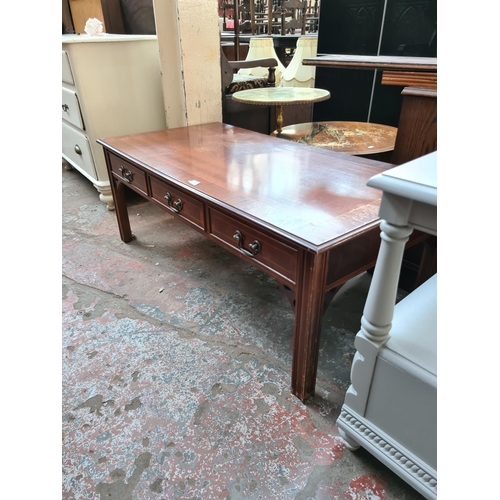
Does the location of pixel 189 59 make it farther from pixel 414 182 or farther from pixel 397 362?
pixel 397 362

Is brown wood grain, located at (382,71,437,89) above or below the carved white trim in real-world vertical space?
above

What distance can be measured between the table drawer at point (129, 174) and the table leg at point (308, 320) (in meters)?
0.97

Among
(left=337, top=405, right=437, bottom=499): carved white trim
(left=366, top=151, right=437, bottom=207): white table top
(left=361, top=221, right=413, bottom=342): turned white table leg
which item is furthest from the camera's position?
(left=337, top=405, right=437, bottom=499): carved white trim

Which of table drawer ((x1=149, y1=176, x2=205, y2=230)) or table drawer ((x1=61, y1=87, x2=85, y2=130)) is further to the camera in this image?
table drawer ((x1=61, y1=87, x2=85, y2=130))

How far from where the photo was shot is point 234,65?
8.19ft

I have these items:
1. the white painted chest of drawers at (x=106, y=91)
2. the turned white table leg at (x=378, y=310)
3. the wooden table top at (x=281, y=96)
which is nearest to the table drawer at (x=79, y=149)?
the white painted chest of drawers at (x=106, y=91)

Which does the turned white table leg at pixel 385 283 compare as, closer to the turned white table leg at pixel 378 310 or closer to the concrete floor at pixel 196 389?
the turned white table leg at pixel 378 310

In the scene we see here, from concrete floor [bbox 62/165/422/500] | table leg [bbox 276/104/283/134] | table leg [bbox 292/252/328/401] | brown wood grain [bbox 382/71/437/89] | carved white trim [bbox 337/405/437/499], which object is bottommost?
concrete floor [bbox 62/165/422/500]

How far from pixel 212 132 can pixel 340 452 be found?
162 cm

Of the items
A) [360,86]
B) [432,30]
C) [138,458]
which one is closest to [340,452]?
[138,458]

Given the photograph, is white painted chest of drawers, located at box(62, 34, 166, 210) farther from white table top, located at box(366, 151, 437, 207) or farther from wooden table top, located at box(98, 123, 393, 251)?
white table top, located at box(366, 151, 437, 207)

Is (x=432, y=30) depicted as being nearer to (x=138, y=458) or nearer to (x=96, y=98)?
(x=96, y=98)

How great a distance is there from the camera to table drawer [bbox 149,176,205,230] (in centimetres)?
134

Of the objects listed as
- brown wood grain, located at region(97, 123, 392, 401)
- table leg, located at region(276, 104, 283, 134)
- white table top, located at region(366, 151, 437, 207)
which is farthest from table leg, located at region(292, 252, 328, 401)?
table leg, located at region(276, 104, 283, 134)
